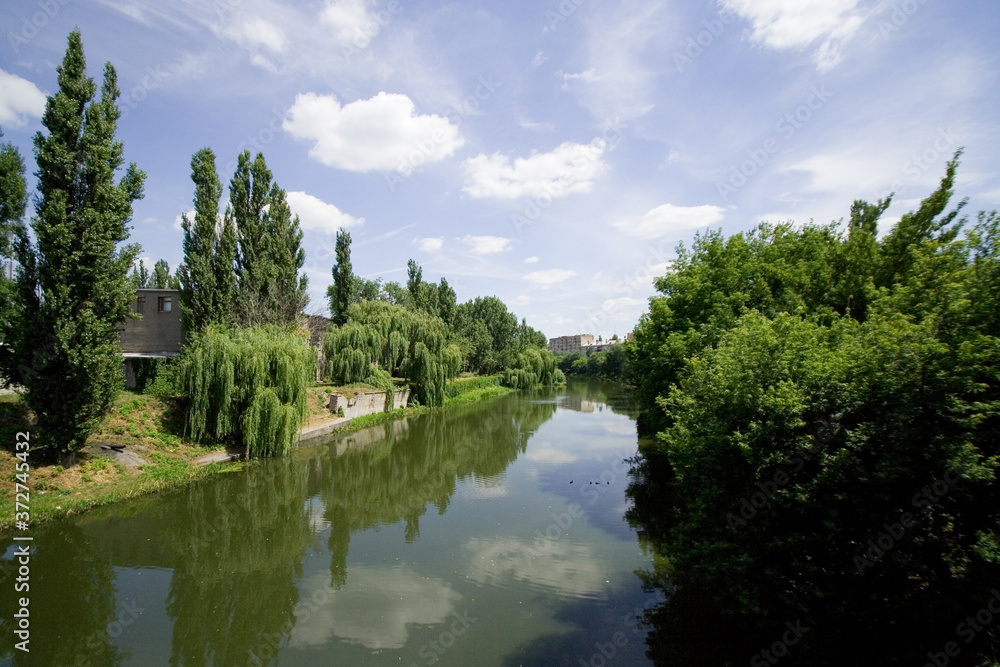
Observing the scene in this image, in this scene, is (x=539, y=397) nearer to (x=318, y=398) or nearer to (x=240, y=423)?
(x=318, y=398)

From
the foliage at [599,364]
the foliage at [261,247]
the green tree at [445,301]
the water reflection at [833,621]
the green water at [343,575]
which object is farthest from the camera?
the foliage at [599,364]

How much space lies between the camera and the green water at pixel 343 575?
6441 millimetres

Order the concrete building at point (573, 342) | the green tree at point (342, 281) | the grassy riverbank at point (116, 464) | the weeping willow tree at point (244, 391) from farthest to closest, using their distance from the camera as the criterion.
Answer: the concrete building at point (573, 342) → the green tree at point (342, 281) → the weeping willow tree at point (244, 391) → the grassy riverbank at point (116, 464)

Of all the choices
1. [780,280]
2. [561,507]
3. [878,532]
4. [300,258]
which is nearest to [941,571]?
[878,532]

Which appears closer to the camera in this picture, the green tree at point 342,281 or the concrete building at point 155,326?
the concrete building at point 155,326

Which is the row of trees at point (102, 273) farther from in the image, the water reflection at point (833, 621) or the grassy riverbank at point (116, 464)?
the water reflection at point (833, 621)

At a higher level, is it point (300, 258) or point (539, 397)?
point (300, 258)

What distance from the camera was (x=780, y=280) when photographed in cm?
1317

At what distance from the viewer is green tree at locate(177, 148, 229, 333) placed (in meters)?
19.1

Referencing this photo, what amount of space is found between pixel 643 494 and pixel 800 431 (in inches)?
362

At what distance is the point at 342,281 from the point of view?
116 ft
